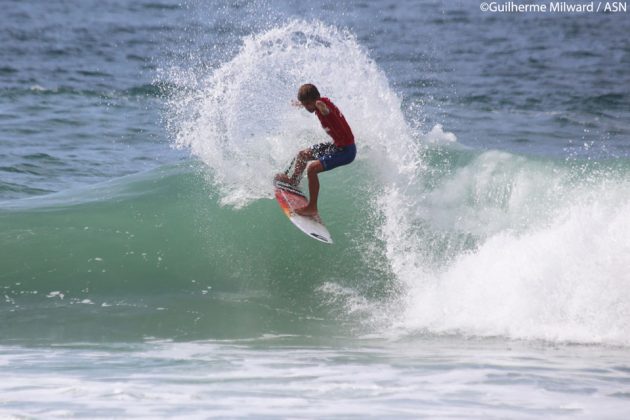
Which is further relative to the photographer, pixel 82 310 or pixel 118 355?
pixel 82 310

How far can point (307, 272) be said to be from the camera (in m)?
11.0

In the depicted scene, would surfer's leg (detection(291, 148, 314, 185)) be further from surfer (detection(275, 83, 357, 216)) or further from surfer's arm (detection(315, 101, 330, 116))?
surfer's arm (detection(315, 101, 330, 116))

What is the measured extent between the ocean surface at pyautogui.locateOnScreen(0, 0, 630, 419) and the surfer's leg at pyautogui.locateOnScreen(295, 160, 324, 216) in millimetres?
1010

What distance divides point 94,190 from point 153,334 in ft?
18.6

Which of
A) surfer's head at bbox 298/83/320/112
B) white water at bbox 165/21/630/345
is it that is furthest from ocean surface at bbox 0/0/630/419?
surfer's head at bbox 298/83/320/112

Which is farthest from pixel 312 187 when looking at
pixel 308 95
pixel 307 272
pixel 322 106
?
pixel 307 272

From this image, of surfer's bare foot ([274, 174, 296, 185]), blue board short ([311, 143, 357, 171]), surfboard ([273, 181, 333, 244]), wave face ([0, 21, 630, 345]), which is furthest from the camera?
surfer's bare foot ([274, 174, 296, 185])

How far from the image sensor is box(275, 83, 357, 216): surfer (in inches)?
359

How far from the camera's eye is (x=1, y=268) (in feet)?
35.5

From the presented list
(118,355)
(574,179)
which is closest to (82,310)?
(118,355)

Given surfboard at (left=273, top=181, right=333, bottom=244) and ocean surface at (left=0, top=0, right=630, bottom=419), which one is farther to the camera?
surfboard at (left=273, top=181, right=333, bottom=244)

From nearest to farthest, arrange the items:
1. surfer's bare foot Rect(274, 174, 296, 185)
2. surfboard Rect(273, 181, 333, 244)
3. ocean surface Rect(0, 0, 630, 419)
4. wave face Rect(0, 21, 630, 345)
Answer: ocean surface Rect(0, 0, 630, 419), wave face Rect(0, 21, 630, 345), surfboard Rect(273, 181, 333, 244), surfer's bare foot Rect(274, 174, 296, 185)

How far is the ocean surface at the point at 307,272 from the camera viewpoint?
22.9ft

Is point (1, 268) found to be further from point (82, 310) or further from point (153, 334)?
point (153, 334)
